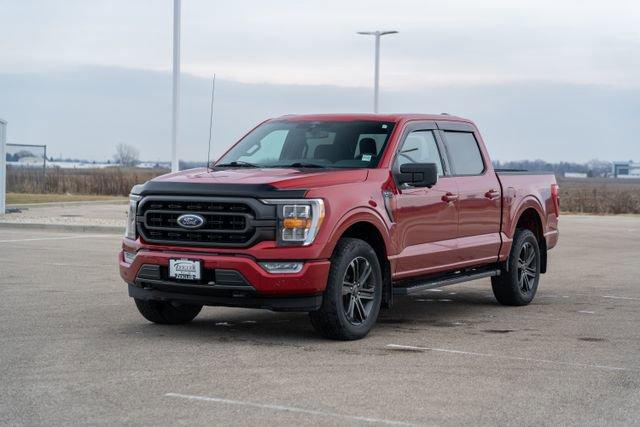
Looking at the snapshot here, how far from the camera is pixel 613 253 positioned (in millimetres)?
21109

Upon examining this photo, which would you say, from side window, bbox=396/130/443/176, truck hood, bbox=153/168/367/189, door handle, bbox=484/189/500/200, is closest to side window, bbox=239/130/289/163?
truck hood, bbox=153/168/367/189

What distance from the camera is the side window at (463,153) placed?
11727 millimetres

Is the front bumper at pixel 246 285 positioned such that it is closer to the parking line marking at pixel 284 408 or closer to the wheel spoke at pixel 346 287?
the wheel spoke at pixel 346 287

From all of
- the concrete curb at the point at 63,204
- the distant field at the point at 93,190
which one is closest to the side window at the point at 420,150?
the concrete curb at the point at 63,204

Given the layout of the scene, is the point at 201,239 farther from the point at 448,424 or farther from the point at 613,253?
the point at 613,253

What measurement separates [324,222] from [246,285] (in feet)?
2.73

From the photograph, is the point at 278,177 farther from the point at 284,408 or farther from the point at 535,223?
the point at 535,223

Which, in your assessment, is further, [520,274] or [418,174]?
[520,274]

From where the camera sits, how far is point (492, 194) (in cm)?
1208

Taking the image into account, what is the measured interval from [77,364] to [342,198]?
2.65 metres

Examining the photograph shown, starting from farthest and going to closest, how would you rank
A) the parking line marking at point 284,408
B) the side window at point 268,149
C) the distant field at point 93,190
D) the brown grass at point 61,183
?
the brown grass at point 61,183 < the distant field at point 93,190 < the side window at point 268,149 < the parking line marking at point 284,408

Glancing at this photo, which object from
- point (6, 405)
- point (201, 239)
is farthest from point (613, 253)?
point (6, 405)

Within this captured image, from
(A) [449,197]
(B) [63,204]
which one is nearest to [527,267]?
(A) [449,197]

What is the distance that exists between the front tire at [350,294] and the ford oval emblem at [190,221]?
117 cm
